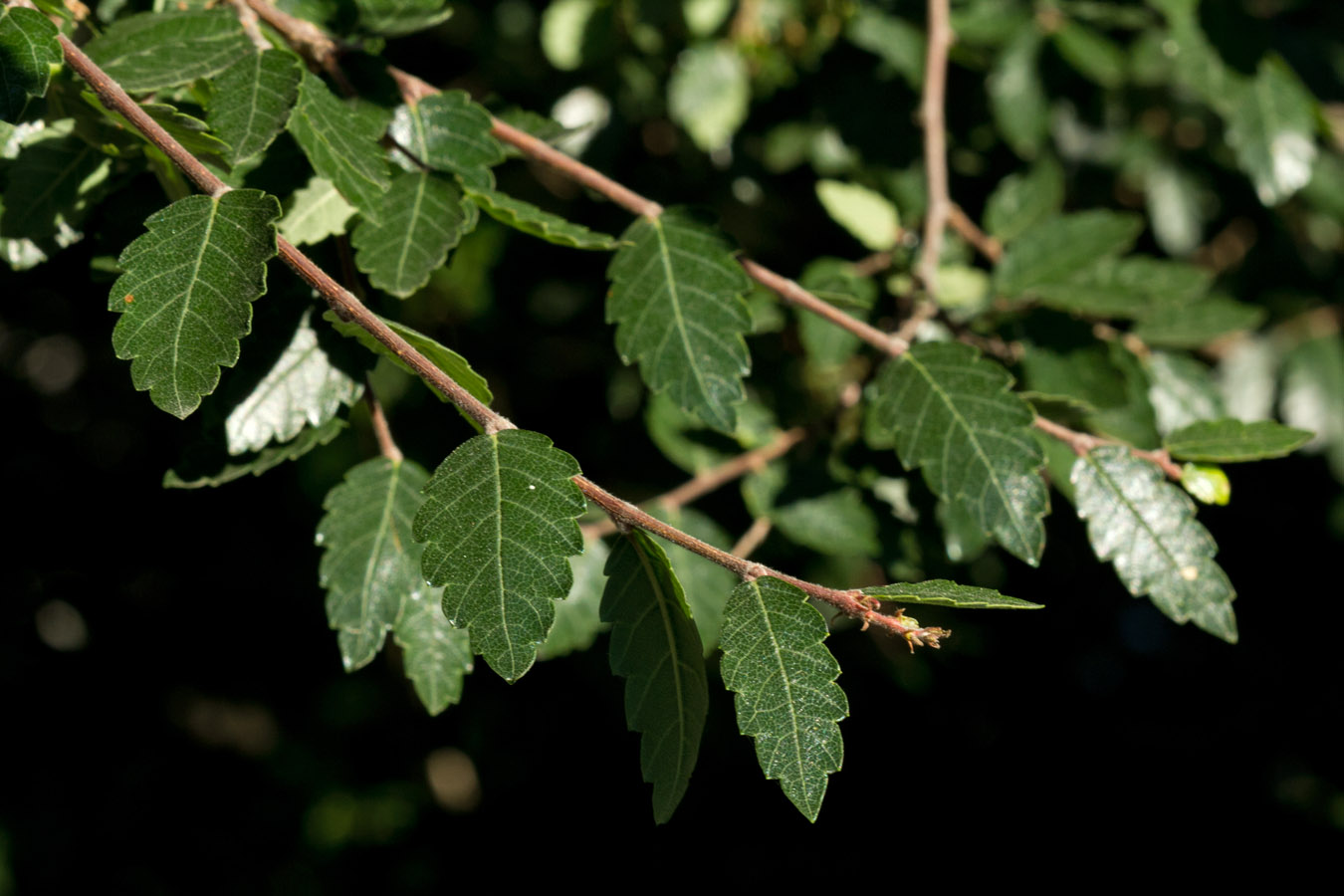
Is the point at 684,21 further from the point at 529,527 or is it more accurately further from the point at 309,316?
the point at 529,527

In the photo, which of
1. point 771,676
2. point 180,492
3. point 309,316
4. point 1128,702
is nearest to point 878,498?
point 771,676

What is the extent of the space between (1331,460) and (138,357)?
7.50 feet

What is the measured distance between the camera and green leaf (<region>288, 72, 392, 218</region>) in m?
1.04

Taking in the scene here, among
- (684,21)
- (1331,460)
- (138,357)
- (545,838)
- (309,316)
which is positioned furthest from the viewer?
(545,838)

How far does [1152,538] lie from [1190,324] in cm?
65

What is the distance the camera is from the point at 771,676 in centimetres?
93

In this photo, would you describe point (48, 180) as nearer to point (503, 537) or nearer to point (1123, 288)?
point (503, 537)

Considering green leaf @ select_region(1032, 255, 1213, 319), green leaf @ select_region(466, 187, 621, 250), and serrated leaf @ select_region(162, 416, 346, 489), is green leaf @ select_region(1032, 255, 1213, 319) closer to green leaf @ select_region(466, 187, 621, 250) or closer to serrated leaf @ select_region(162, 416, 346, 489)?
green leaf @ select_region(466, 187, 621, 250)

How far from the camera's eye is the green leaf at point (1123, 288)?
5.04ft

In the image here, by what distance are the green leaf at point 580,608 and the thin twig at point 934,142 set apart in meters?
0.64

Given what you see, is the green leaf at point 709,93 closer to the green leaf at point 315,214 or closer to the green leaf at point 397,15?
the green leaf at point 397,15

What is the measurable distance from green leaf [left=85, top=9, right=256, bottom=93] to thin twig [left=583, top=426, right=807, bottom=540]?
2.60 feet

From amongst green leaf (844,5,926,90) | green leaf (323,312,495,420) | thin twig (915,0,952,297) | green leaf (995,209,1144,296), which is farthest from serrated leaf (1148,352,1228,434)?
green leaf (323,312,495,420)

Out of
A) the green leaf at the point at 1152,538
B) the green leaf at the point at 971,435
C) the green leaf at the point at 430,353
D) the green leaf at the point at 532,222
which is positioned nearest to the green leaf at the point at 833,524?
the green leaf at the point at 971,435
